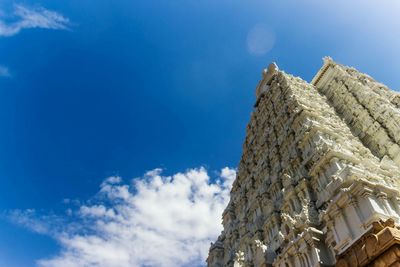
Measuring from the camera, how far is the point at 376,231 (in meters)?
A: 8.97

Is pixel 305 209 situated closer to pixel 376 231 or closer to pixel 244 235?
pixel 244 235

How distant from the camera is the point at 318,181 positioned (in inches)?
901

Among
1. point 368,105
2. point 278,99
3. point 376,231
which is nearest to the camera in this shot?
point 376,231

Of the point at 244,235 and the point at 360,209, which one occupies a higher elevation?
the point at 244,235

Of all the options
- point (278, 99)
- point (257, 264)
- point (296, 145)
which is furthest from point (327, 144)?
point (278, 99)

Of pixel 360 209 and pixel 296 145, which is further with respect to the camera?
pixel 296 145

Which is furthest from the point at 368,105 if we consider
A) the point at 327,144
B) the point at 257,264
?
the point at 257,264

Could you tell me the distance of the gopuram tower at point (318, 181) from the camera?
16.2 metres

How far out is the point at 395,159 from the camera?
28906mm

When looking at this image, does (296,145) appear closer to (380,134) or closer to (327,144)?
(327,144)

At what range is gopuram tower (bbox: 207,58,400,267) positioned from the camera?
53.3 ft

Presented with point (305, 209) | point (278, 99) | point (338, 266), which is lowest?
point (338, 266)

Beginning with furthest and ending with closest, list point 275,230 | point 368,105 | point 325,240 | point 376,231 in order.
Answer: point 368,105 → point 275,230 → point 325,240 → point 376,231

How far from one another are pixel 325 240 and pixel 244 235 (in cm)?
1160
